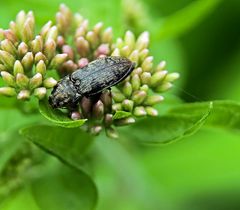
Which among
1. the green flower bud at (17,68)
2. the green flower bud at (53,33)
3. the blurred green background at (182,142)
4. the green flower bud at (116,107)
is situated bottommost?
the blurred green background at (182,142)

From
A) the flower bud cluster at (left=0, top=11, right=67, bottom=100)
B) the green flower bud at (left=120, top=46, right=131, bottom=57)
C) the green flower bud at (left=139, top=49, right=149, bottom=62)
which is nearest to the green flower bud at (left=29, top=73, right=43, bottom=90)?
the flower bud cluster at (left=0, top=11, right=67, bottom=100)

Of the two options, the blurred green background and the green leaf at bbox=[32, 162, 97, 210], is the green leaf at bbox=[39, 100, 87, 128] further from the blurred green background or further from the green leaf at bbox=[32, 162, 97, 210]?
the blurred green background

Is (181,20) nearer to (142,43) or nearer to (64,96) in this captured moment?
(142,43)

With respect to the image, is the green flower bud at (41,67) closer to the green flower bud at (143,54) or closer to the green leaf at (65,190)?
the green flower bud at (143,54)

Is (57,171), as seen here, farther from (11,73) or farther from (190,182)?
(190,182)

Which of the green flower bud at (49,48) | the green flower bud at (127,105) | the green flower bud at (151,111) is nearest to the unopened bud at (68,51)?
the green flower bud at (49,48)

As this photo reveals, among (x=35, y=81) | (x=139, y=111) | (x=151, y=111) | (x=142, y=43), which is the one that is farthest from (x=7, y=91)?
(x=142, y=43)
